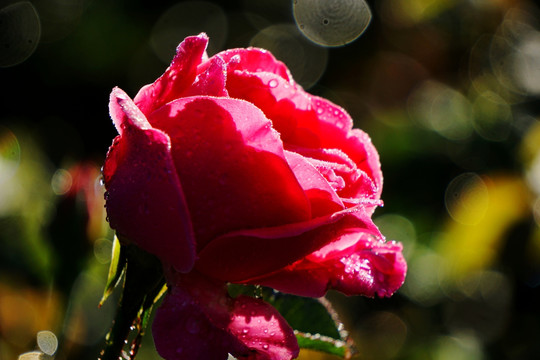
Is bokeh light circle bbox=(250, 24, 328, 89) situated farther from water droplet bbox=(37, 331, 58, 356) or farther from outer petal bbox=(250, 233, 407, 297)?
outer petal bbox=(250, 233, 407, 297)

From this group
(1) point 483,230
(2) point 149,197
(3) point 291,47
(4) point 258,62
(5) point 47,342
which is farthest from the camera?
(3) point 291,47

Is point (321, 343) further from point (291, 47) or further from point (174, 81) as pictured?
point (291, 47)

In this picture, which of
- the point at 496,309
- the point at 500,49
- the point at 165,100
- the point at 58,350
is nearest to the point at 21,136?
the point at 58,350

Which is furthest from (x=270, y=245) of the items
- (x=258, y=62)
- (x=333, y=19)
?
(x=333, y=19)

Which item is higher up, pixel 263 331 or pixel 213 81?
pixel 213 81

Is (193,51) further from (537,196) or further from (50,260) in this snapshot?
(537,196)

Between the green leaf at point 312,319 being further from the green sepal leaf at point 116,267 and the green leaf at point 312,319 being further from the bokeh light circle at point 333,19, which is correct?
the bokeh light circle at point 333,19

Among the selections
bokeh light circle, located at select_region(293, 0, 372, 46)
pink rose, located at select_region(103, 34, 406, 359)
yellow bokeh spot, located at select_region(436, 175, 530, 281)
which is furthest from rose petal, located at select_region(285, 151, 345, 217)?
bokeh light circle, located at select_region(293, 0, 372, 46)

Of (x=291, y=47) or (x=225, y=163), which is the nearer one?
(x=225, y=163)

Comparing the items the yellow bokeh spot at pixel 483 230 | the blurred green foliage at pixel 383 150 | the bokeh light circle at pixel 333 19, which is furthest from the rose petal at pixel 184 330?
the bokeh light circle at pixel 333 19
